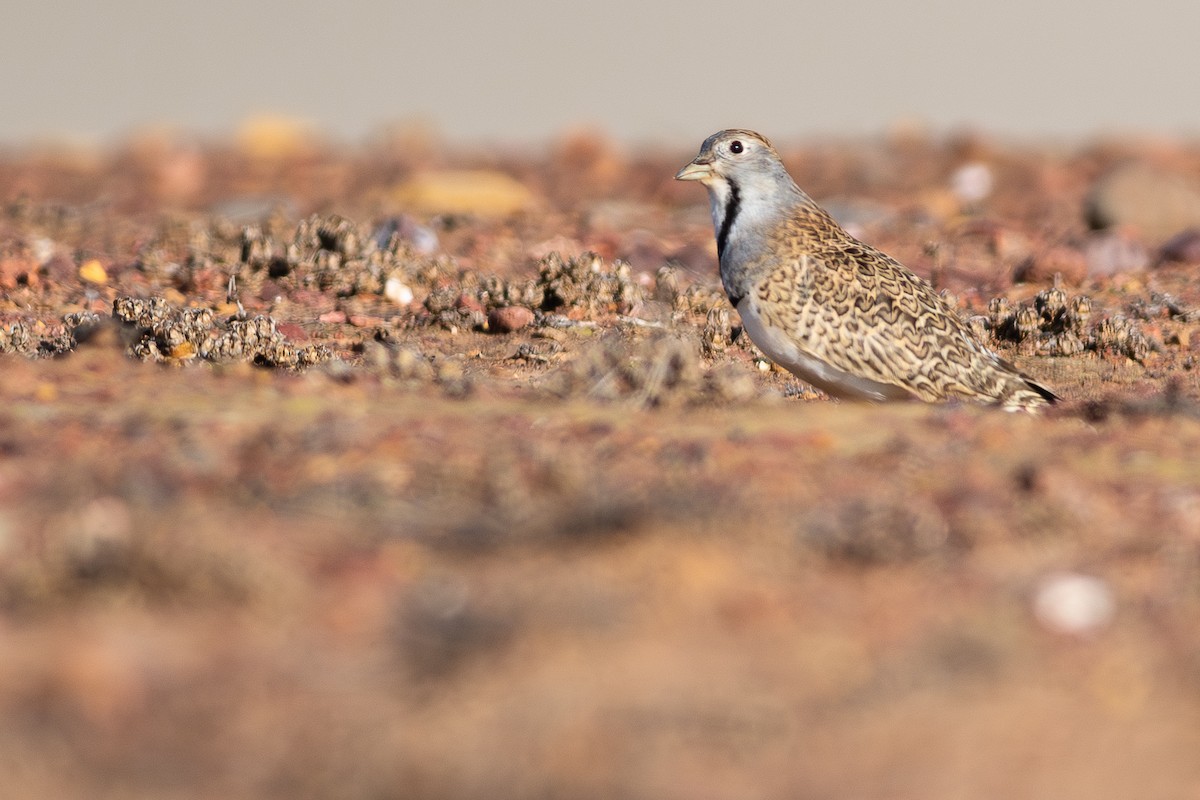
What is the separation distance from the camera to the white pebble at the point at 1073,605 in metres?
4.23

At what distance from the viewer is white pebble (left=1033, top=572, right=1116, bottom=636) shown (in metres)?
4.23

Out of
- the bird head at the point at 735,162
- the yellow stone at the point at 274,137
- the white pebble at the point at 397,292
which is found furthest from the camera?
the yellow stone at the point at 274,137

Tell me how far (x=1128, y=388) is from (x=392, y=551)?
185 inches

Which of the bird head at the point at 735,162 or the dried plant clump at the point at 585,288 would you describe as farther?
the dried plant clump at the point at 585,288

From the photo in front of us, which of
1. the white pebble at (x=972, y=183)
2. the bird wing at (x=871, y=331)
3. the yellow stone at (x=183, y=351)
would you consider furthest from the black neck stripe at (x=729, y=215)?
the white pebble at (x=972, y=183)

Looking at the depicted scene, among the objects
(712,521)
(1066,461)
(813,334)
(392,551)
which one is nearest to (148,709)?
(392,551)

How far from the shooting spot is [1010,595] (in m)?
4.36

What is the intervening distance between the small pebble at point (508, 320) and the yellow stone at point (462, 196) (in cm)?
436

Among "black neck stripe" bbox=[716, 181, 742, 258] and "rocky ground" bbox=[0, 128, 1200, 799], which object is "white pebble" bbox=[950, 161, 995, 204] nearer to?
"rocky ground" bbox=[0, 128, 1200, 799]

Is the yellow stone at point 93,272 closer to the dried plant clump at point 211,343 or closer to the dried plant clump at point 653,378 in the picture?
the dried plant clump at point 211,343

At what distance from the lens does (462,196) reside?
542 inches

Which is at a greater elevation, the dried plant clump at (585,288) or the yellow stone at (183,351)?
the dried plant clump at (585,288)

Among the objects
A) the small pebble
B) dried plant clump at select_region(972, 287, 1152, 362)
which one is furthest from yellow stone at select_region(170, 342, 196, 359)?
dried plant clump at select_region(972, 287, 1152, 362)

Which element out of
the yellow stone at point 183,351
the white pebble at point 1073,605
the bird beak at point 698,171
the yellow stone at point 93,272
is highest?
the bird beak at point 698,171
